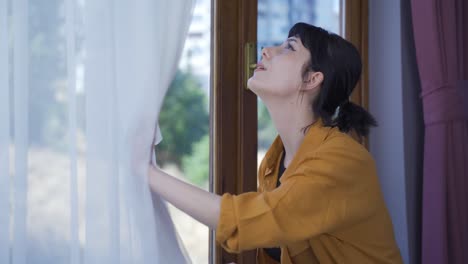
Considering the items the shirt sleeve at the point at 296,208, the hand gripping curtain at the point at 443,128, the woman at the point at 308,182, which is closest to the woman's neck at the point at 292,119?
the woman at the point at 308,182

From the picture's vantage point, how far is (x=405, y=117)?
1872 millimetres

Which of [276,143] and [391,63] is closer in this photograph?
[276,143]

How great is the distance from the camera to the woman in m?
1.03

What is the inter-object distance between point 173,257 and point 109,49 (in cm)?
48

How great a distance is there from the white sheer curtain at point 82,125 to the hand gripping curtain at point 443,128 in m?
0.93

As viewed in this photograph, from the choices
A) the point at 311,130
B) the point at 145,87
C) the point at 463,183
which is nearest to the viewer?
the point at 145,87

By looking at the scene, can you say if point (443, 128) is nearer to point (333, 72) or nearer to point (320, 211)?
point (333, 72)

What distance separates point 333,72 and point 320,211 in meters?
0.40

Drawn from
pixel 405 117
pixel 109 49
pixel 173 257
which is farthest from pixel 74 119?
pixel 405 117

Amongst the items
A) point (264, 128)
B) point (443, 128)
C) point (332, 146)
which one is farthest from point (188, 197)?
point (443, 128)

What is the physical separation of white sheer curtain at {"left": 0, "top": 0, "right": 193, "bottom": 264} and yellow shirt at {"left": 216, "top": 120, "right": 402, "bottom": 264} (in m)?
0.22

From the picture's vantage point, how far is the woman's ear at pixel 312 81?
4.25 ft

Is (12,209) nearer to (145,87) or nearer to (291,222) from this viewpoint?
(145,87)

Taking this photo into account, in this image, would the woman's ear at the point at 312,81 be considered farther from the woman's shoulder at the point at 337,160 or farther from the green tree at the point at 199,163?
the green tree at the point at 199,163
